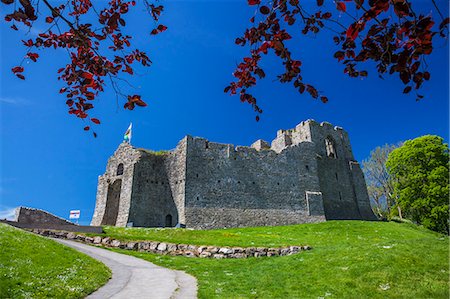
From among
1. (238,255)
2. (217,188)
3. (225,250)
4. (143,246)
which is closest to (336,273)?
(238,255)

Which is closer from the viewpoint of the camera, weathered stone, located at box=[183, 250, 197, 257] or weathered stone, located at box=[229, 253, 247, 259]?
weathered stone, located at box=[229, 253, 247, 259]

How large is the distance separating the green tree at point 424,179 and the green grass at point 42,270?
37.1m

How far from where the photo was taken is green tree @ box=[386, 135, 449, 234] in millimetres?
34812

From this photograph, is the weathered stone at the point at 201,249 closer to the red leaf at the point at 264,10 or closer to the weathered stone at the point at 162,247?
the weathered stone at the point at 162,247

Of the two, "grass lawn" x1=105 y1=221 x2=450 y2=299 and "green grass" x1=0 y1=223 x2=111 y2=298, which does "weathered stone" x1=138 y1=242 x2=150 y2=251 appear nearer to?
"grass lawn" x1=105 y1=221 x2=450 y2=299

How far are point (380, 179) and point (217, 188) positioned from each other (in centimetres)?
3003

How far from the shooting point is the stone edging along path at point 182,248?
1781 centimetres

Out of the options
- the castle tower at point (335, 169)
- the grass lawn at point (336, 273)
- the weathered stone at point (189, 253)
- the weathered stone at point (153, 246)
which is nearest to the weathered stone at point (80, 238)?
the weathered stone at point (153, 246)

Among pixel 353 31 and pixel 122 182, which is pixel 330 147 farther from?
pixel 353 31

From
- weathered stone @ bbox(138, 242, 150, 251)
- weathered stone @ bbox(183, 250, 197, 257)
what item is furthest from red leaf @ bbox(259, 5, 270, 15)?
weathered stone @ bbox(138, 242, 150, 251)

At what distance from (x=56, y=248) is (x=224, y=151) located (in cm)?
2549

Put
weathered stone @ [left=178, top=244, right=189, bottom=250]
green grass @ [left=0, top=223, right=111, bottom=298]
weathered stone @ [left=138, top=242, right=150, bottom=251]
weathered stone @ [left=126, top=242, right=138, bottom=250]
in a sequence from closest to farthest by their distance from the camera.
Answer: green grass @ [left=0, top=223, right=111, bottom=298]
weathered stone @ [left=178, top=244, right=189, bottom=250]
weathered stone @ [left=138, top=242, right=150, bottom=251]
weathered stone @ [left=126, top=242, right=138, bottom=250]

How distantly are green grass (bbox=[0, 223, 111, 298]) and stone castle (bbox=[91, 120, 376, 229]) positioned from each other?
63.2ft

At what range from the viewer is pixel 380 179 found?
1934 inches
